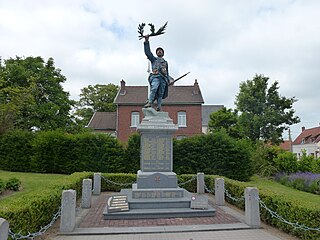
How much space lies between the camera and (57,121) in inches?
973

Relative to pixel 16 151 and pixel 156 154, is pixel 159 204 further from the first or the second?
pixel 16 151

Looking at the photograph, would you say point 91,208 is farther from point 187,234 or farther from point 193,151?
point 193,151

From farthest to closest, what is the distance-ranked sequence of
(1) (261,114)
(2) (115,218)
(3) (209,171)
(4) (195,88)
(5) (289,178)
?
(4) (195,88), (1) (261,114), (5) (289,178), (3) (209,171), (2) (115,218)

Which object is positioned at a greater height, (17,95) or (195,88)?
(195,88)

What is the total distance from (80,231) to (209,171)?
37.1ft

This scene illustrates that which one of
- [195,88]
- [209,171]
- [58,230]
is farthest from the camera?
[195,88]

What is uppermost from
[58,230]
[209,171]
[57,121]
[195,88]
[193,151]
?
[195,88]

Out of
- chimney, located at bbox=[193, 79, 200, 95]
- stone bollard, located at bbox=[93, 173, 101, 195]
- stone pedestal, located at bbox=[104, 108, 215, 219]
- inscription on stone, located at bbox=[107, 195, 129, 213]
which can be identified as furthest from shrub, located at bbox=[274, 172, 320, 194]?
chimney, located at bbox=[193, 79, 200, 95]

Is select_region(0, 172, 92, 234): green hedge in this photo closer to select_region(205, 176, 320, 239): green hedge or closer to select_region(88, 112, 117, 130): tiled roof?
select_region(205, 176, 320, 239): green hedge

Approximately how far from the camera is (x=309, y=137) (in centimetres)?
4869

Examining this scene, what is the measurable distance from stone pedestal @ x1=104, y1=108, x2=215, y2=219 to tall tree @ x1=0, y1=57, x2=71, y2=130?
13656 mm

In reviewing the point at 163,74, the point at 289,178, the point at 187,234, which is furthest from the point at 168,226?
the point at 289,178

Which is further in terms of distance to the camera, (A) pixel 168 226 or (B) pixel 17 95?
(B) pixel 17 95

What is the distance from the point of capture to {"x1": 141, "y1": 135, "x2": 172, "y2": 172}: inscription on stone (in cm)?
1034
